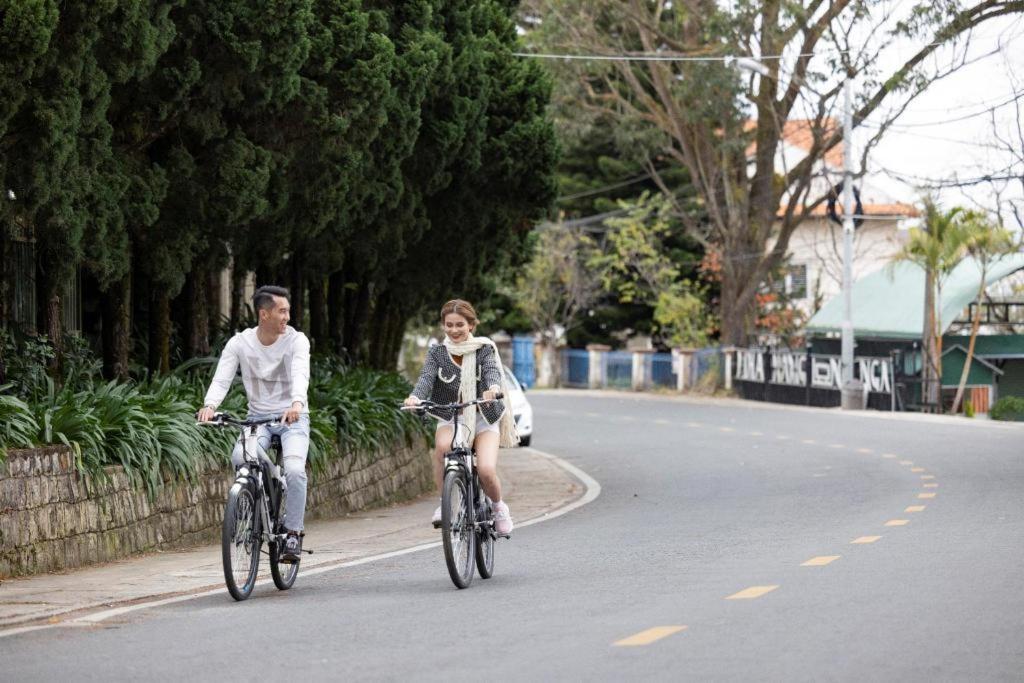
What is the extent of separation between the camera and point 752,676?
7.02m

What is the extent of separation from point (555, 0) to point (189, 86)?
987 inches

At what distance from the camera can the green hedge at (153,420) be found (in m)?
12.3

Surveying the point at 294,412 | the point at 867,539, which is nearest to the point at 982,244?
the point at 867,539

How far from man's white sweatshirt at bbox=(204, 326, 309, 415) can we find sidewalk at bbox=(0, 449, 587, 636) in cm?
118

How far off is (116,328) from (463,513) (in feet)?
21.9

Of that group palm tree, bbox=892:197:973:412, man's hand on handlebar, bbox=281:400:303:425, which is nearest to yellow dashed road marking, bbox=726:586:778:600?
man's hand on handlebar, bbox=281:400:303:425

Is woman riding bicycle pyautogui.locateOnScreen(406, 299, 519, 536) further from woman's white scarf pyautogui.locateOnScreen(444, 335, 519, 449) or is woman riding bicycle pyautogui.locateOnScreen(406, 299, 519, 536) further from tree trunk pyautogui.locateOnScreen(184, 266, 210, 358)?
tree trunk pyautogui.locateOnScreen(184, 266, 210, 358)

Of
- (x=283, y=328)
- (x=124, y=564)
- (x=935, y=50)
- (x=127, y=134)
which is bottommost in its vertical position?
(x=124, y=564)

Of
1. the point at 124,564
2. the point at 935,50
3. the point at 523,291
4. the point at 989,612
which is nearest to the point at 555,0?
the point at 935,50

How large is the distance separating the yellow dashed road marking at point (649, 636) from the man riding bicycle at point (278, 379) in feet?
9.19

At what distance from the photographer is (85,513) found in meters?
12.1

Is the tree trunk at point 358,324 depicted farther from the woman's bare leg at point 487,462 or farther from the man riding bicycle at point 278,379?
the man riding bicycle at point 278,379

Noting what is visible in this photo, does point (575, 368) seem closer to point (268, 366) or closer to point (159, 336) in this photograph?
point (159, 336)

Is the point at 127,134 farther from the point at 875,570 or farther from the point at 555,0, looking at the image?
the point at 555,0
